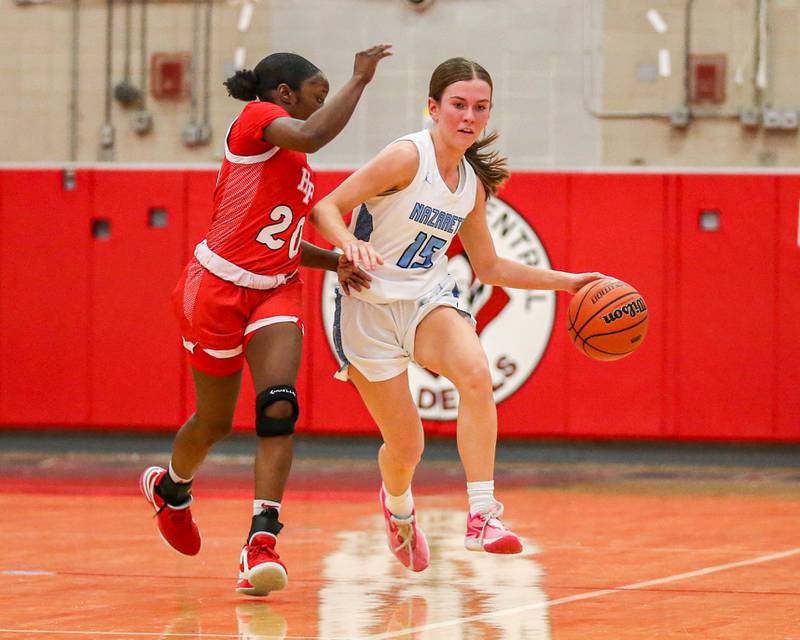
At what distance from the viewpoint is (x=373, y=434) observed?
427 inches

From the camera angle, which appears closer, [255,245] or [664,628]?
[664,628]

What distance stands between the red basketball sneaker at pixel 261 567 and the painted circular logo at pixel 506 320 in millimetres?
5967

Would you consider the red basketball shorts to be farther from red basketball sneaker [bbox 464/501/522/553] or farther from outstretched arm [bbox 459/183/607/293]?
red basketball sneaker [bbox 464/501/522/553]

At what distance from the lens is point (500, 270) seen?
5285 mm

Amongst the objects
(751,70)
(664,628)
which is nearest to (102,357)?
(751,70)

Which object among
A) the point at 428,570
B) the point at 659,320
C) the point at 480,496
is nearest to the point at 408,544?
the point at 428,570

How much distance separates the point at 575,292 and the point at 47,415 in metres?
6.81

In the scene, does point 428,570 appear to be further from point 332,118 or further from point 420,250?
point 332,118

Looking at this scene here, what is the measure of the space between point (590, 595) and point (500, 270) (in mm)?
1230

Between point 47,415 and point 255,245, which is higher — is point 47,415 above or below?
below

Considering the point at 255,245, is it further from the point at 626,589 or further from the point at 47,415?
the point at 47,415

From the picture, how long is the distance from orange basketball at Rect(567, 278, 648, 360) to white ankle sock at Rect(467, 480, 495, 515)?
28.3 inches

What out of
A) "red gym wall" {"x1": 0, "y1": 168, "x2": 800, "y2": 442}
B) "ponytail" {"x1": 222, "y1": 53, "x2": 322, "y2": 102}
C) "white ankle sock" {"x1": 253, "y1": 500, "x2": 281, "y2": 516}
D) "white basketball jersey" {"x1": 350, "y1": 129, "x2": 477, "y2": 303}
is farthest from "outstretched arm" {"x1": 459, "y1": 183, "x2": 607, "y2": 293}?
"red gym wall" {"x1": 0, "y1": 168, "x2": 800, "y2": 442}

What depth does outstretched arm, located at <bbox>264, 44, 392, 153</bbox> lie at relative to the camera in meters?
4.46
